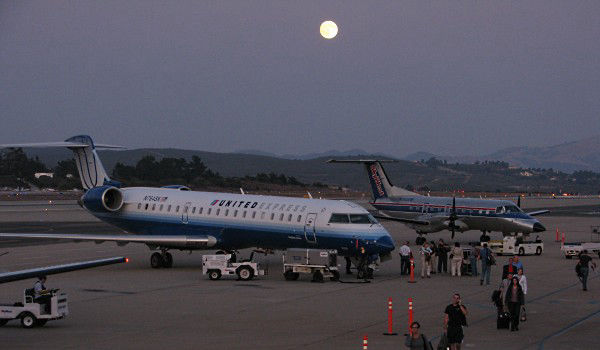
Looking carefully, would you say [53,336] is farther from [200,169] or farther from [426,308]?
[200,169]

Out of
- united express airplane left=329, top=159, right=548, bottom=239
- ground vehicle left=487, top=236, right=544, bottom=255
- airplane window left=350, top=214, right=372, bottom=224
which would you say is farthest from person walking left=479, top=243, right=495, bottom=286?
united express airplane left=329, top=159, right=548, bottom=239

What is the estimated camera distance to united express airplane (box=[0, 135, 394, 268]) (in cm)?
3312

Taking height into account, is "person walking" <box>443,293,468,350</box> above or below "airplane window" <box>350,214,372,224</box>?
below

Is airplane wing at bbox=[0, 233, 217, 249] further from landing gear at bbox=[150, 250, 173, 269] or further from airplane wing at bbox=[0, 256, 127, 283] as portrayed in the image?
airplane wing at bbox=[0, 256, 127, 283]

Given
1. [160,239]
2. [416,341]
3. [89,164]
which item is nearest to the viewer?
[416,341]

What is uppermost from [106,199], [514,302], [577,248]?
[106,199]

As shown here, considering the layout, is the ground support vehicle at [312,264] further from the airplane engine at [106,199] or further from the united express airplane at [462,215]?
the united express airplane at [462,215]

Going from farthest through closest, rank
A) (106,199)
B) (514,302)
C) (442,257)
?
(106,199) → (442,257) → (514,302)

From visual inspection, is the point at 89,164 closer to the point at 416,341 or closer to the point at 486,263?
the point at 486,263

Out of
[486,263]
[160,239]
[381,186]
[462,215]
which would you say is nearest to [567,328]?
[486,263]

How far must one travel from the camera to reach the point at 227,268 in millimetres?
32812

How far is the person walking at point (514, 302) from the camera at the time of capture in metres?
21.7

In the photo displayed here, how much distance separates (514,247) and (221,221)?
15613 millimetres

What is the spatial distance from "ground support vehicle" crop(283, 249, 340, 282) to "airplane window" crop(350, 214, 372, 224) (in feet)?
5.15
